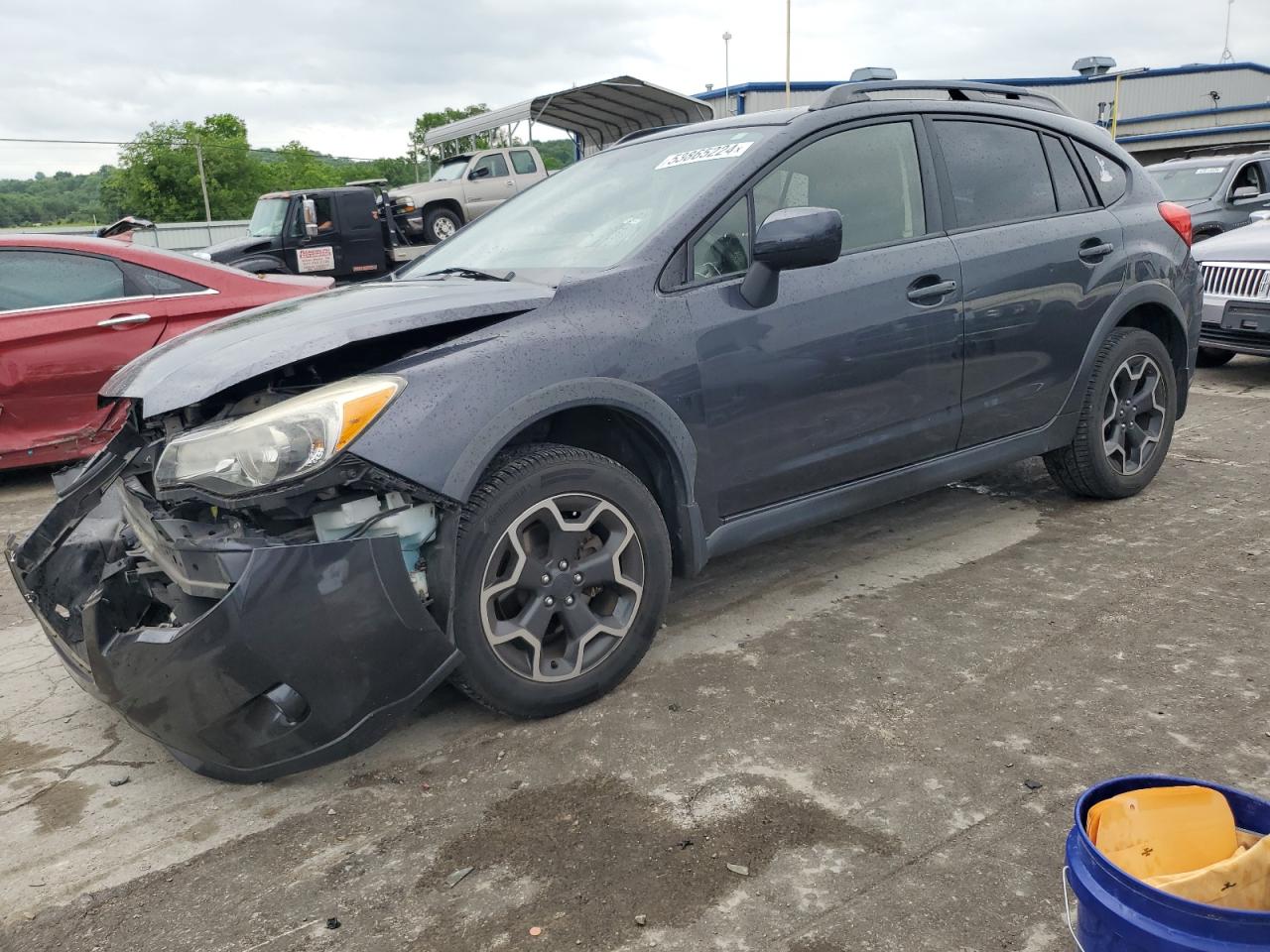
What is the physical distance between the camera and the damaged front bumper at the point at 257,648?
2293 mm

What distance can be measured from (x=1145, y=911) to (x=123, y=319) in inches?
226

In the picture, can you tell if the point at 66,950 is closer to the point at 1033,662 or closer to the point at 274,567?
the point at 274,567

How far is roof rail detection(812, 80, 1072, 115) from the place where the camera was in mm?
3654

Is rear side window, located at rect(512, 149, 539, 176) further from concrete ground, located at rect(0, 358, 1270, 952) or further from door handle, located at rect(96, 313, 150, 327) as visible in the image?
concrete ground, located at rect(0, 358, 1270, 952)

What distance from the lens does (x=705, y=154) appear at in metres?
3.46

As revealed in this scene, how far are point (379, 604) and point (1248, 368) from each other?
8.28 m

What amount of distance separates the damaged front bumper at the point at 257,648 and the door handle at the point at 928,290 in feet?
6.79

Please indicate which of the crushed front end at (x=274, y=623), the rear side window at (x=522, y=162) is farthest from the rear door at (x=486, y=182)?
the crushed front end at (x=274, y=623)

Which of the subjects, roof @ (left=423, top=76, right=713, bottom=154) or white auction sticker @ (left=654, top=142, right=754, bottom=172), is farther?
roof @ (left=423, top=76, right=713, bottom=154)

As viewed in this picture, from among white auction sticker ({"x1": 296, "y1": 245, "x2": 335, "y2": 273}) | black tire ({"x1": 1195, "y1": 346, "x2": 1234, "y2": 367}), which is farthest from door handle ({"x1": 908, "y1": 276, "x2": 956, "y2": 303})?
white auction sticker ({"x1": 296, "y1": 245, "x2": 335, "y2": 273})

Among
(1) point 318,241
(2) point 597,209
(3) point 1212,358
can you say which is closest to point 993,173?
(2) point 597,209

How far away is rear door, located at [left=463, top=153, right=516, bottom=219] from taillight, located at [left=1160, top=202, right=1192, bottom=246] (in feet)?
51.5

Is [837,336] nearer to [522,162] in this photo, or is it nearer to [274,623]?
[274,623]

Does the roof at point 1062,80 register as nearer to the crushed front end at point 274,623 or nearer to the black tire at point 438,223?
the black tire at point 438,223
